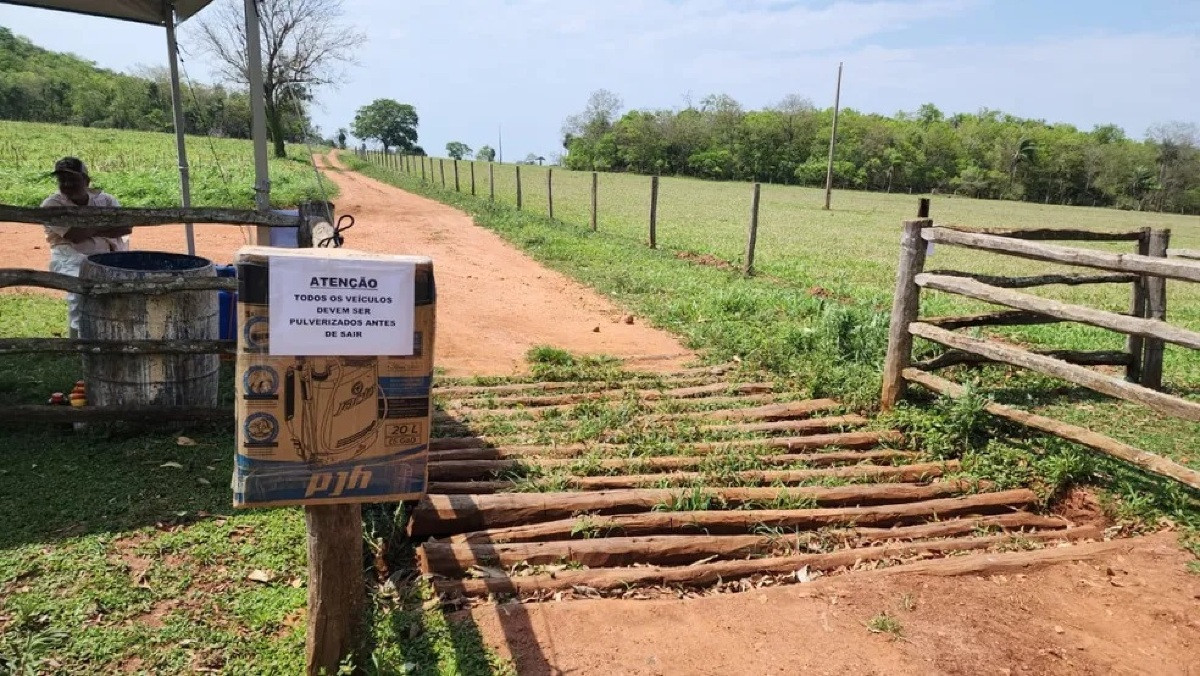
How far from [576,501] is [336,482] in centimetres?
179

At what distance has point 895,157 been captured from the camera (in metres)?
69.7

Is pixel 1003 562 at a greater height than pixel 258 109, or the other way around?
pixel 258 109

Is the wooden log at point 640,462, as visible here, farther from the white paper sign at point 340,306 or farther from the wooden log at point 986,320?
the white paper sign at point 340,306

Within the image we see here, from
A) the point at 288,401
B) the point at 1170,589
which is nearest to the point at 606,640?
the point at 288,401

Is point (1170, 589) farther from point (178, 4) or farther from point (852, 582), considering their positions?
point (178, 4)

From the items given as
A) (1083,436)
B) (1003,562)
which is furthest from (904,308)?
(1003,562)

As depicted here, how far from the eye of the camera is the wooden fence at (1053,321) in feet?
13.1

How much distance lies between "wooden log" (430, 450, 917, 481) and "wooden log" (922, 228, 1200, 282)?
5.13 ft

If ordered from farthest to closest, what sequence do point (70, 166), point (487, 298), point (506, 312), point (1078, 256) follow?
point (487, 298) → point (506, 312) → point (70, 166) → point (1078, 256)

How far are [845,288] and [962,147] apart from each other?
81.8 meters

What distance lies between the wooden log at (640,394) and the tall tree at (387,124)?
13276 cm

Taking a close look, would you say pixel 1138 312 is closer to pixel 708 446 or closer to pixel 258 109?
pixel 708 446

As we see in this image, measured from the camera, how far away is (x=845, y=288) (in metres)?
10.8

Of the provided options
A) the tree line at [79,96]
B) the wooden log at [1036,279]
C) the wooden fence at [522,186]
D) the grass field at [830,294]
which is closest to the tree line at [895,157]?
the wooden fence at [522,186]
